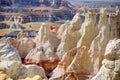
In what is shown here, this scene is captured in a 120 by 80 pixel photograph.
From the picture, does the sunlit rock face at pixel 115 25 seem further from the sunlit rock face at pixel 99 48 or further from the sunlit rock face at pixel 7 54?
the sunlit rock face at pixel 7 54

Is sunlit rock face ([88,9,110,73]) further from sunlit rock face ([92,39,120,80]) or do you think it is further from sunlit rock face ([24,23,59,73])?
sunlit rock face ([92,39,120,80])

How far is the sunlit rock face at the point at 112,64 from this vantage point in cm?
278

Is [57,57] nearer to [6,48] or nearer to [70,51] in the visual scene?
[70,51]

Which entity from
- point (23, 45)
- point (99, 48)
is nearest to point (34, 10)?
point (23, 45)

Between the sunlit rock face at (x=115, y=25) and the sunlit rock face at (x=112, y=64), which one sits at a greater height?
the sunlit rock face at (x=112, y=64)

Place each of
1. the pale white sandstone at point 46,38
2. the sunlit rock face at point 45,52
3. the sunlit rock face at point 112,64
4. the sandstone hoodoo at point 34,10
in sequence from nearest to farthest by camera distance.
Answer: the sunlit rock face at point 112,64
the sunlit rock face at point 45,52
the pale white sandstone at point 46,38
the sandstone hoodoo at point 34,10

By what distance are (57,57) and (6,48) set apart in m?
2.19

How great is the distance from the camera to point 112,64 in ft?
9.15

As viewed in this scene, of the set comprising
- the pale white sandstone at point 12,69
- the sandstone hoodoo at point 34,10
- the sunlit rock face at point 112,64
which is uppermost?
the sunlit rock face at point 112,64

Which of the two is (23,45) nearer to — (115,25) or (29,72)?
(115,25)

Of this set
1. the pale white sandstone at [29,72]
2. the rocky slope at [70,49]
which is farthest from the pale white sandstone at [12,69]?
the rocky slope at [70,49]

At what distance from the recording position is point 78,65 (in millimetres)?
6969

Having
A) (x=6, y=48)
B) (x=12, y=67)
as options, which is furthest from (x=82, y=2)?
(x=12, y=67)

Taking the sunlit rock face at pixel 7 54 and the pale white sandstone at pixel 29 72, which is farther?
the sunlit rock face at pixel 7 54
